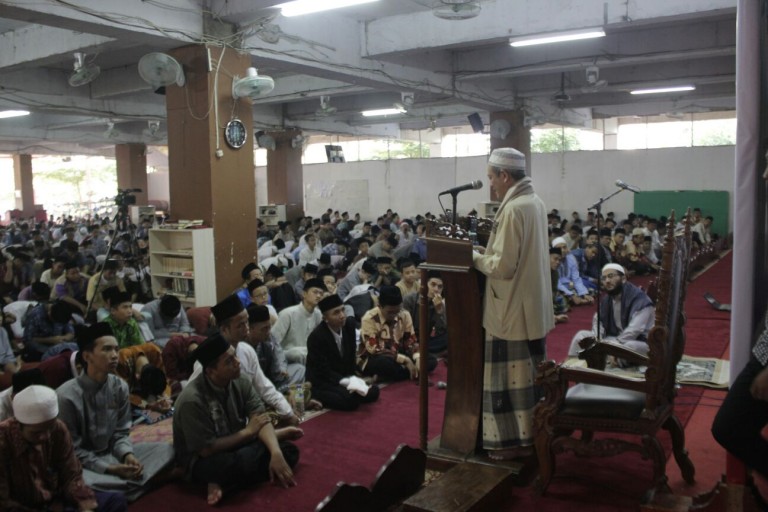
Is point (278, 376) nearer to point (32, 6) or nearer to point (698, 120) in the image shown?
point (32, 6)

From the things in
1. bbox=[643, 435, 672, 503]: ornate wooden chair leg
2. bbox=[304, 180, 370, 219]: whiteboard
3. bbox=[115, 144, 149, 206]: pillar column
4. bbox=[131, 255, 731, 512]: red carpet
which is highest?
bbox=[115, 144, 149, 206]: pillar column

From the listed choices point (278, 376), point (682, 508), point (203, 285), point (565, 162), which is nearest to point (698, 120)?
point (565, 162)

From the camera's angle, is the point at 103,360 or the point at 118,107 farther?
the point at 118,107

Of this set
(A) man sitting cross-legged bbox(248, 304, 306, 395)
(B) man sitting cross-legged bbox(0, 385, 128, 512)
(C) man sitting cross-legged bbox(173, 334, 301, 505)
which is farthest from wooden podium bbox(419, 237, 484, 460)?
(B) man sitting cross-legged bbox(0, 385, 128, 512)

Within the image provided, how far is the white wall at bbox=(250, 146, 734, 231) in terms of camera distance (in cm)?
1497

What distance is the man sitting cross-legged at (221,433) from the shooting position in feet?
11.0

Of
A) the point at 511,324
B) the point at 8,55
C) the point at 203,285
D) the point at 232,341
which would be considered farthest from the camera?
the point at 8,55

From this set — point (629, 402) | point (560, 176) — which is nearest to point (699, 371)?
point (629, 402)

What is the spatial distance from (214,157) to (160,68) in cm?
95

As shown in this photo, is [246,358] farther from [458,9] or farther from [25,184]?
[25,184]

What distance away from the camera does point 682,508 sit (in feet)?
8.25

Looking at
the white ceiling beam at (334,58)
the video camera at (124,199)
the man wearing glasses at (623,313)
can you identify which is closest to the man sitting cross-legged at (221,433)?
the man wearing glasses at (623,313)

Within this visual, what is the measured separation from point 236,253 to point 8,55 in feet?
12.8

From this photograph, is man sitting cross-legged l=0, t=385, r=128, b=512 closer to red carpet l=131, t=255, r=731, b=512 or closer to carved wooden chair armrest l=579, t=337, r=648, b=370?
red carpet l=131, t=255, r=731, b=512
